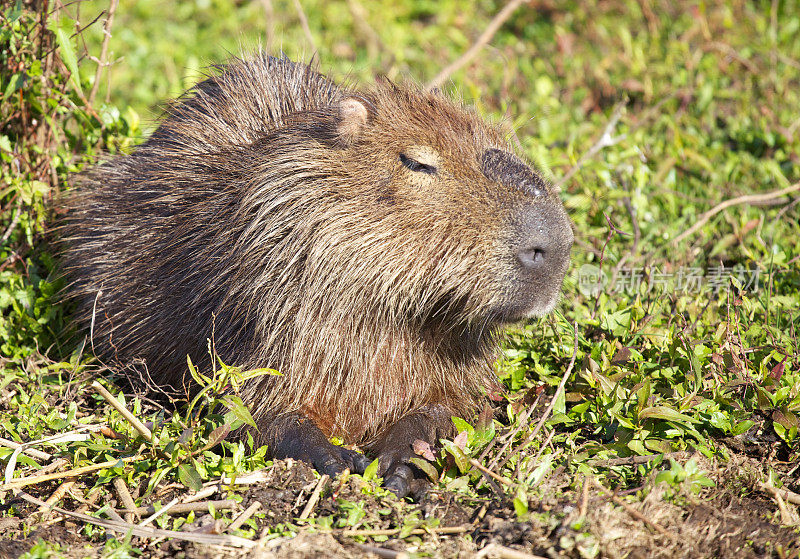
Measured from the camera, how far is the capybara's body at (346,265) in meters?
2.73

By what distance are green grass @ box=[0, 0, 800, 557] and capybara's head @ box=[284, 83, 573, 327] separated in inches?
19.5

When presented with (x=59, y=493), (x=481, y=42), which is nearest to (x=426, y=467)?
(x=59, y=493)

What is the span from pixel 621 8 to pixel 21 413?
16.5 feet

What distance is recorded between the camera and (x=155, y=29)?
6.46 m

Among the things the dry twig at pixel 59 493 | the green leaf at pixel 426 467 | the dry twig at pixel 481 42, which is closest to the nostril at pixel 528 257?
the green leaf at pixel 426 467

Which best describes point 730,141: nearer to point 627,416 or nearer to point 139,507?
point 627,416

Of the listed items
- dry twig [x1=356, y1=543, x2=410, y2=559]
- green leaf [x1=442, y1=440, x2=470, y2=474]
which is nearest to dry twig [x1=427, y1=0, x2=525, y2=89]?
green leaf [x1=442, y1=440, x2=470, y2=474]

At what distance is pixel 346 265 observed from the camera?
9.21 ft

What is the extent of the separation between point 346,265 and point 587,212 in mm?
1922

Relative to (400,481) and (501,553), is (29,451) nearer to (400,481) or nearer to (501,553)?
(400,481)

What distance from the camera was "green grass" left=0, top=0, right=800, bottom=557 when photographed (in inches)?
110

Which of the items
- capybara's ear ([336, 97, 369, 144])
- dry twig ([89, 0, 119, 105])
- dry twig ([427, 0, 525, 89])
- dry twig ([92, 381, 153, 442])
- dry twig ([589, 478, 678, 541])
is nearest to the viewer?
dry twig ([589, 478, 678, 541])

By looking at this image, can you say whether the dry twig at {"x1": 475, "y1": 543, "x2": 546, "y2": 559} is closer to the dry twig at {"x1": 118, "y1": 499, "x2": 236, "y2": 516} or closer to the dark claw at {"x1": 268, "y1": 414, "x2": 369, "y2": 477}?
the dark claw at {"x1": 268, "y1": 414, "x2": 369, "y2": 477}

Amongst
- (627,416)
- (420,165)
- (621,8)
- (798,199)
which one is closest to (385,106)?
(420,165)
